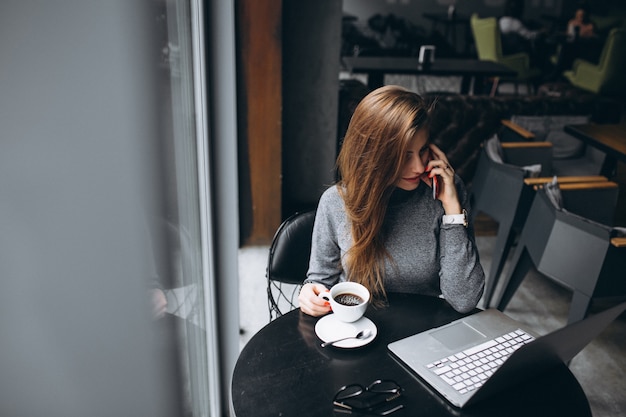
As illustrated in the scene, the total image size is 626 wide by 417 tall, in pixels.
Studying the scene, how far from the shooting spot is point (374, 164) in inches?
50.9

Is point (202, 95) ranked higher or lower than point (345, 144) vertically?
higher

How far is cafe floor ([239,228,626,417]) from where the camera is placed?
81.7 inches

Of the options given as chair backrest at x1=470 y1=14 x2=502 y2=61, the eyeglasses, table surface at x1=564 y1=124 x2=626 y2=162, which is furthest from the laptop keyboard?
chair backrest at x1=470 y1=14 x2=502 y2=61

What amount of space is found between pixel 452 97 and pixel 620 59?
357 centimetres

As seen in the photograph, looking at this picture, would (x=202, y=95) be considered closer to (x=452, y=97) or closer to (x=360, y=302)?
(x=360, y=302)

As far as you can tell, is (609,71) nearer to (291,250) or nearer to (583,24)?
(583,24)

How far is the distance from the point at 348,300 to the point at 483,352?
0.31m

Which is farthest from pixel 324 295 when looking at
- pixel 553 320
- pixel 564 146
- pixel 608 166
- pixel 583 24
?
pixel 583 24

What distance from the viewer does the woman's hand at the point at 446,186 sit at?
1370mm

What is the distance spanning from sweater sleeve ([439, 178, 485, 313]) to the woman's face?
0.17 meters

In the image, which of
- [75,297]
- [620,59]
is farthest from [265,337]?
[620,59]

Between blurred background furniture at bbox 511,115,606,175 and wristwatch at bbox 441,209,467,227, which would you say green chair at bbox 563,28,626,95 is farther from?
wristwatch at bbox 441,209,467,227

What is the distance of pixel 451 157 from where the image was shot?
3.50m

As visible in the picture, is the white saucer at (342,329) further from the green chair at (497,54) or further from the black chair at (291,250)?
the green chair at (497,54)
